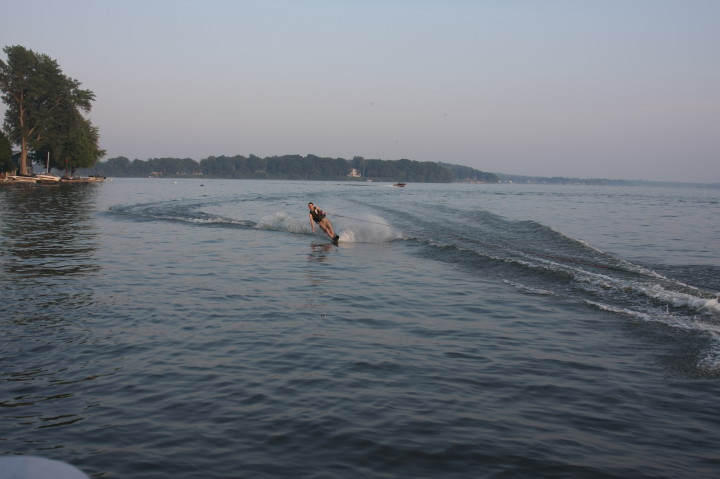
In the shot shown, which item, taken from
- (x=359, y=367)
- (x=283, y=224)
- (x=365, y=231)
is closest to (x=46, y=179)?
(x=283, y=224)

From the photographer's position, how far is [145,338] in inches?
349

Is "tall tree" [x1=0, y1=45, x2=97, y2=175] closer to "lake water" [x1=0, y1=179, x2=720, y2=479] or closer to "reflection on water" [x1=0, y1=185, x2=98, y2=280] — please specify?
"reflection on water" [x1=0, y1=185, x2=98, y2=280]

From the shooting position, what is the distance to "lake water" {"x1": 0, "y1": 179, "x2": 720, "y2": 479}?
5301mm

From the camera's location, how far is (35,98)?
79.6 meters

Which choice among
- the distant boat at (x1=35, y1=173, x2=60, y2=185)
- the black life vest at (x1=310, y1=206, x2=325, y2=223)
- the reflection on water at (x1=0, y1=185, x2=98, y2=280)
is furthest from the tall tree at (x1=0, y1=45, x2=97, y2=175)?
the black life vest at (x1=310, y1=206, x2=325, y2=223)

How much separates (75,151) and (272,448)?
101 m

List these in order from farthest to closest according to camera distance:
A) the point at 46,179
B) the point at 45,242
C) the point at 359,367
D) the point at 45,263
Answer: the point at 46,179 < the point at 45,242 < the point at 45,263 < the point at 359,367

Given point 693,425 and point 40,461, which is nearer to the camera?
point 40,461

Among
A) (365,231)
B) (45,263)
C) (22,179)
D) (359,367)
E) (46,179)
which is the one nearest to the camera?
(359,367)

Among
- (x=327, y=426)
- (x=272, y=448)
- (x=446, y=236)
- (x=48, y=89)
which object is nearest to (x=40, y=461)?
(x=272, y=448)

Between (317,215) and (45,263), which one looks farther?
(317,215)

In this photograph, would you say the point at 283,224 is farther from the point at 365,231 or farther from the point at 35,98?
the point at 35,98

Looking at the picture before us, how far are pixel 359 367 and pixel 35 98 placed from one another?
87.6 metres

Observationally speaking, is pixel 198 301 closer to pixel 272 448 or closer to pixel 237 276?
pixel 237 276
